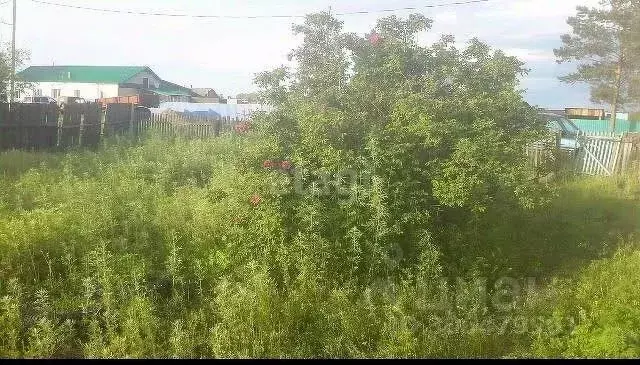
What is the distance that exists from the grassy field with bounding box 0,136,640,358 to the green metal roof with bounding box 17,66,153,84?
17.9ft

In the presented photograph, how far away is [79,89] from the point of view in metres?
13.5

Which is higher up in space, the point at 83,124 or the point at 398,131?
the point at 398,131

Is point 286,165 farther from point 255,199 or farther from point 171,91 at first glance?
point 171,91

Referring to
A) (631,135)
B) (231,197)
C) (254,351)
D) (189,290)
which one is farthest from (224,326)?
(631,135)

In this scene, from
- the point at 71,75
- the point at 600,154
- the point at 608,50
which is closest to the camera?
the point at 608,50

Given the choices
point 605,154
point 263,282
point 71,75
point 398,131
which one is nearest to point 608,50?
point 605,154

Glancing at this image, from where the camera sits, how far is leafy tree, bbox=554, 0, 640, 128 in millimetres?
6649

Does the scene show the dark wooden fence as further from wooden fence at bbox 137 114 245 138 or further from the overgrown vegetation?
the overgrown vegetation

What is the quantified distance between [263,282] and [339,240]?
0.95 m

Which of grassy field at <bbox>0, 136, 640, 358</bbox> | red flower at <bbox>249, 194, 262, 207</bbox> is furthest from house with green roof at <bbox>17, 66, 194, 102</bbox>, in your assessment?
red flower at <bbox>249, 194, 262, 207</bbox>

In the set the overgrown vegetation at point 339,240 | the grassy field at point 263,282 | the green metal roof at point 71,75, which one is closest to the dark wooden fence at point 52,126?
the green metal roof at point 71,75

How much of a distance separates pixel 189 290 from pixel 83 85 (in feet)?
34.2

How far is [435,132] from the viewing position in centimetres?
528

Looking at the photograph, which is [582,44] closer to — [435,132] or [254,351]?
[435,132]
